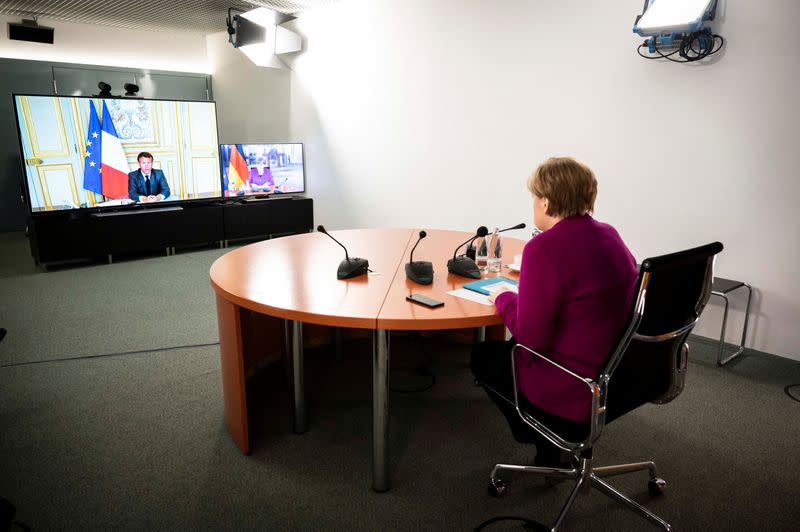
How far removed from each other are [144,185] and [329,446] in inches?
185

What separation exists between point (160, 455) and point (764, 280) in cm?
355

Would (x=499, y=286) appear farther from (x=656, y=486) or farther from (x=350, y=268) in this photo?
(x=656, y=486)

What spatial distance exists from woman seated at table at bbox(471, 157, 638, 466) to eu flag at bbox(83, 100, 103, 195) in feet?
17.2

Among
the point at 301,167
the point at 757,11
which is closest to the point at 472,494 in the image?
the point at 757,11

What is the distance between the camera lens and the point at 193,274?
5320 mm

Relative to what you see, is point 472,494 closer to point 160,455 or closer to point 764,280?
point 160,455

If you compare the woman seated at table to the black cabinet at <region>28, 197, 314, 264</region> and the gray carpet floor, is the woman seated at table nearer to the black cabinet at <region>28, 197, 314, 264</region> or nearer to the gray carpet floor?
the gray carpet floor

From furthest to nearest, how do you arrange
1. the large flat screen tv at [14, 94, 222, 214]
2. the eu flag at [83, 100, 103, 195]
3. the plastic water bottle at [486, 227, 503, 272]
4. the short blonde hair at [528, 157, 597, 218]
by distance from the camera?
the eu flag at [83, 100, 103, 195] → the large flat screen tv at [14, 94, 222, 214] → the plastic water bottle at [486, 227, 503, 272] → the short blonde hair at [528, 157, 597, 218]

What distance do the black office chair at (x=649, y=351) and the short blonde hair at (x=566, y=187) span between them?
37cm

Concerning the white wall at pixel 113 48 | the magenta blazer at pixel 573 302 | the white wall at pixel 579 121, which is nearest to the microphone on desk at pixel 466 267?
the magenta blazer at pixel 573 302

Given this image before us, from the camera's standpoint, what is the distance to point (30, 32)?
652 cm

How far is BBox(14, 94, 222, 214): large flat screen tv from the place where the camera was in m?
5.22

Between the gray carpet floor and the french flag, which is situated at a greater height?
the french flag

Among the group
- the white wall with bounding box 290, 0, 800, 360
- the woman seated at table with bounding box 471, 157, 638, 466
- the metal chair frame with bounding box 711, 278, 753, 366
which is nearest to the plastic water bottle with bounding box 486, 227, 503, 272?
the woman seated at table with bounding box 471, 157, 638, 466
